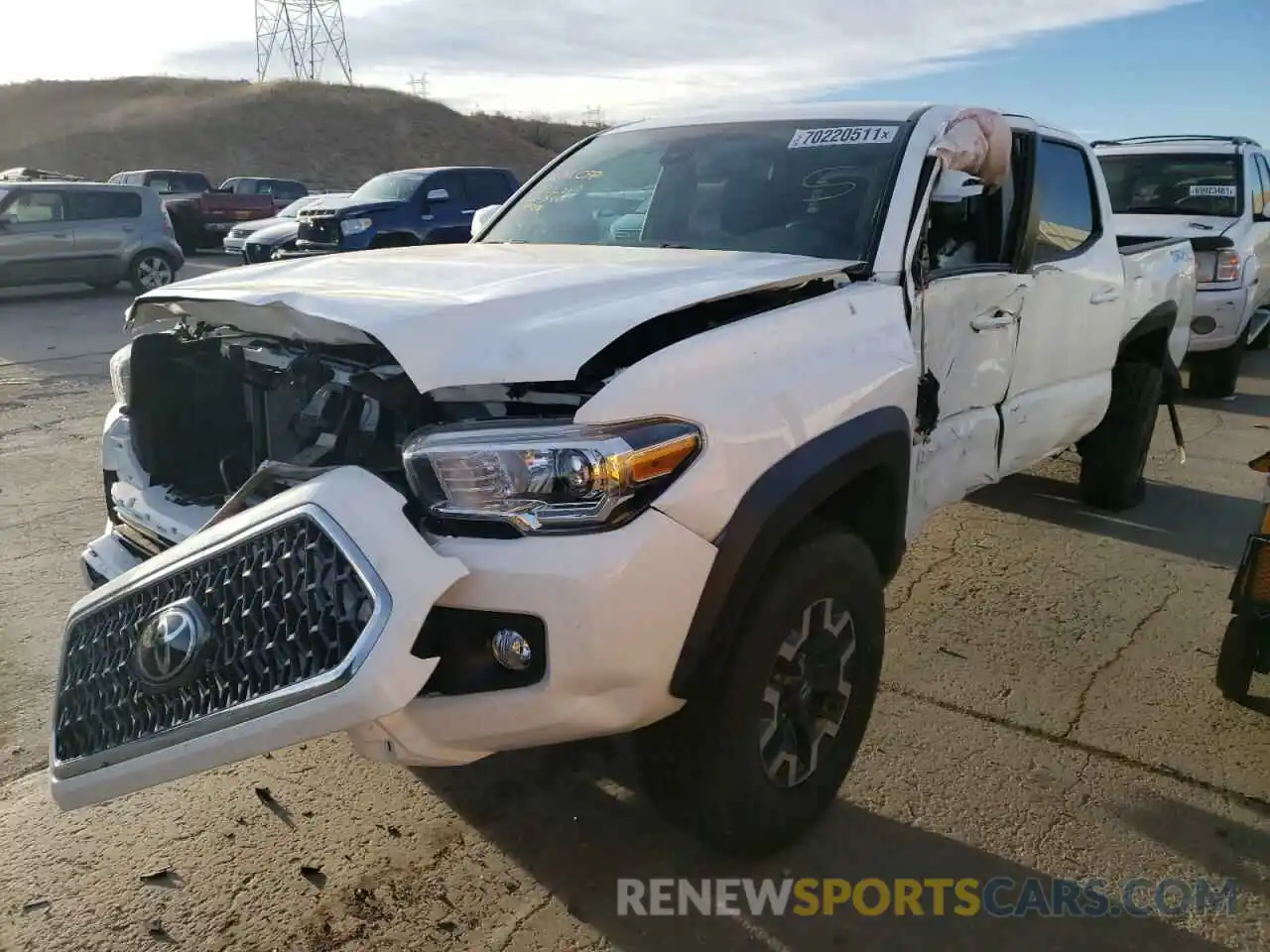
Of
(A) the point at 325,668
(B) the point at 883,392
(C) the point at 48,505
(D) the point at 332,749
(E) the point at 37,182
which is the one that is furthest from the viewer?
(E) the point at 37,182

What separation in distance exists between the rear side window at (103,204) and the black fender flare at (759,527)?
14929 millimetres

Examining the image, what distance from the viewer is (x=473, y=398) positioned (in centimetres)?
212

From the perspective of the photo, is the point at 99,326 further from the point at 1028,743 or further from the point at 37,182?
the point at 1028,743

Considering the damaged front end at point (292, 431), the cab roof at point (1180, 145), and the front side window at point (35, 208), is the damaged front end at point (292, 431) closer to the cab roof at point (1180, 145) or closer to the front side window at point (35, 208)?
the cab roof at point (1180, 145)

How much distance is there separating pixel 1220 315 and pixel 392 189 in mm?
10775

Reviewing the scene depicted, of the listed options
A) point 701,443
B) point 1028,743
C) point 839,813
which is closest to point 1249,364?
point 1028,743

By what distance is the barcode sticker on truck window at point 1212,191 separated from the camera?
8.77 m

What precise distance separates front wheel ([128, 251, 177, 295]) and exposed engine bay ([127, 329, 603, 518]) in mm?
13427

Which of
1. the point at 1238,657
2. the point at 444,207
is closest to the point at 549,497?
the point at 1238,657

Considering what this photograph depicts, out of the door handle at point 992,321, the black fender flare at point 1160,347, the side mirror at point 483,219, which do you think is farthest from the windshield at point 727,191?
the black fender flare at point 1160,347

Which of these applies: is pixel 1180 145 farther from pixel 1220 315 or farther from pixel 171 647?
pixel 171 647

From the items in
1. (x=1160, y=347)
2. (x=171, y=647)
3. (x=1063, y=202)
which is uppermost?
(x=1063, y=202)

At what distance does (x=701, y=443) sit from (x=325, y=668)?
849 mm

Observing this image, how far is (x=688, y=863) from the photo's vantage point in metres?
2.63
